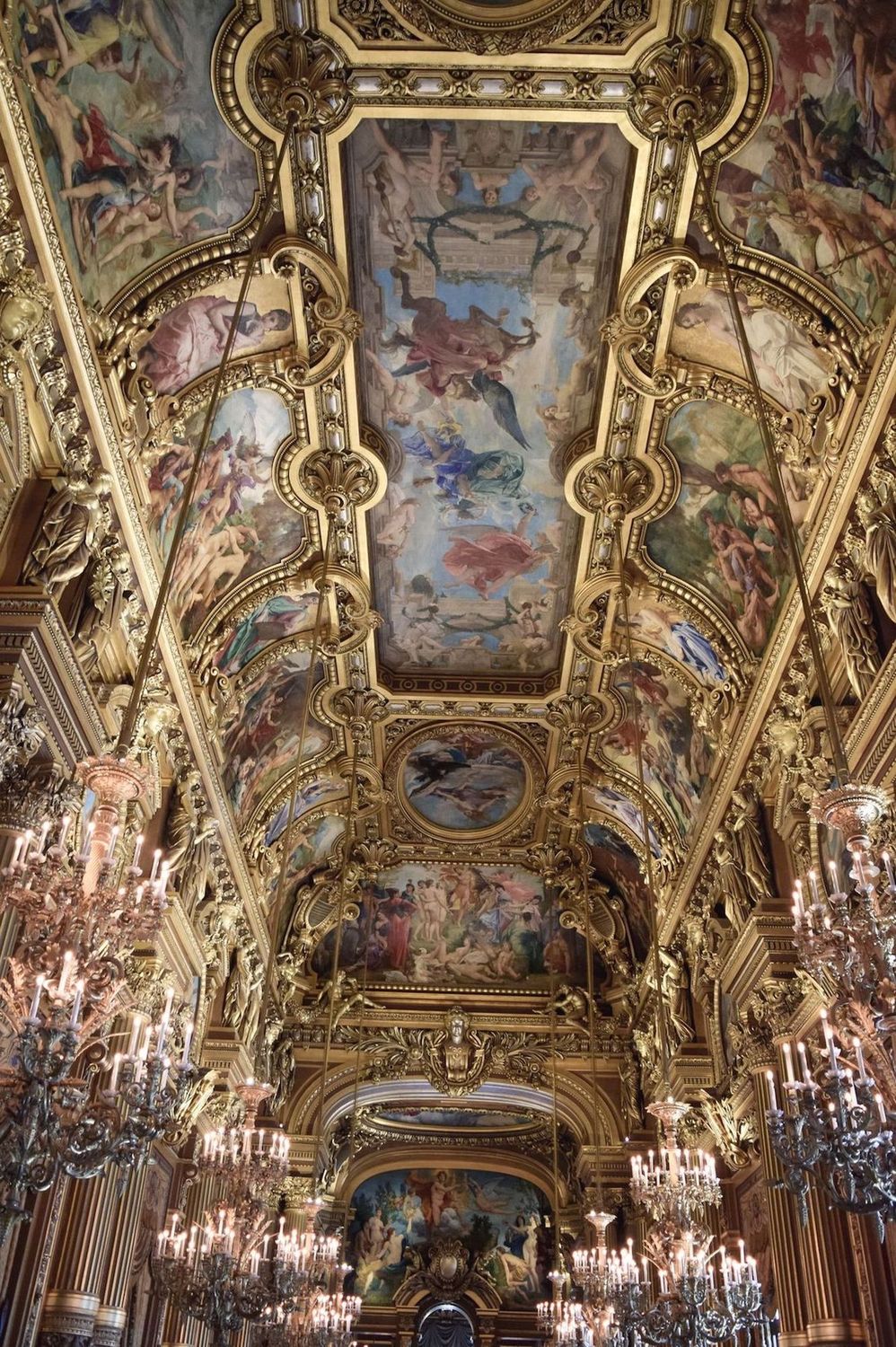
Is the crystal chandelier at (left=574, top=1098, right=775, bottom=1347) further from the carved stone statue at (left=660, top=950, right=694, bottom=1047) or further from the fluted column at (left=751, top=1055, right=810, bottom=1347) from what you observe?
the carved stone statue at (left=660, top=950, right=694, bottom=1047)

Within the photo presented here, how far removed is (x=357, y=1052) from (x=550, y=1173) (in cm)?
858

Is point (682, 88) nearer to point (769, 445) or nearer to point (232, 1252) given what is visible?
point (769, 445)

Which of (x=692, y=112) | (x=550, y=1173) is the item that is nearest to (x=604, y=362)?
(x=692, y=112)

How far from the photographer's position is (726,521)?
1227 cm

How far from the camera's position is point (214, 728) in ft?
45.7

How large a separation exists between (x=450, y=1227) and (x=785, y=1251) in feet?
61.6

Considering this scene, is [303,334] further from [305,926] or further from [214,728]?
[305,926]

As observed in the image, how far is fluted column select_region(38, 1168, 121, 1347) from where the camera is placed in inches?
387

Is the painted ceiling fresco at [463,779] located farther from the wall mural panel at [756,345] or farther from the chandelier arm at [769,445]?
the chandelier arm at [769,445]

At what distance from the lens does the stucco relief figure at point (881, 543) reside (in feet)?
28.6

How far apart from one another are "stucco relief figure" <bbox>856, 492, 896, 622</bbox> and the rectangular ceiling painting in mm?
3361

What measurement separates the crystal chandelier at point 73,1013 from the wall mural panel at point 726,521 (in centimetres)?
711

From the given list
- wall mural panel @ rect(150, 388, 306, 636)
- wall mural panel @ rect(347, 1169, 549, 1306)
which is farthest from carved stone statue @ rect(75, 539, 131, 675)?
wall mural panel @ rect(347, 1169, 549, 1306)

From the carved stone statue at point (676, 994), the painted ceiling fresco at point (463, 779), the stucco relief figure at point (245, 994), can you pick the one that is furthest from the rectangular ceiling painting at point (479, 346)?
the stucco relief figure at point (245, 994)
